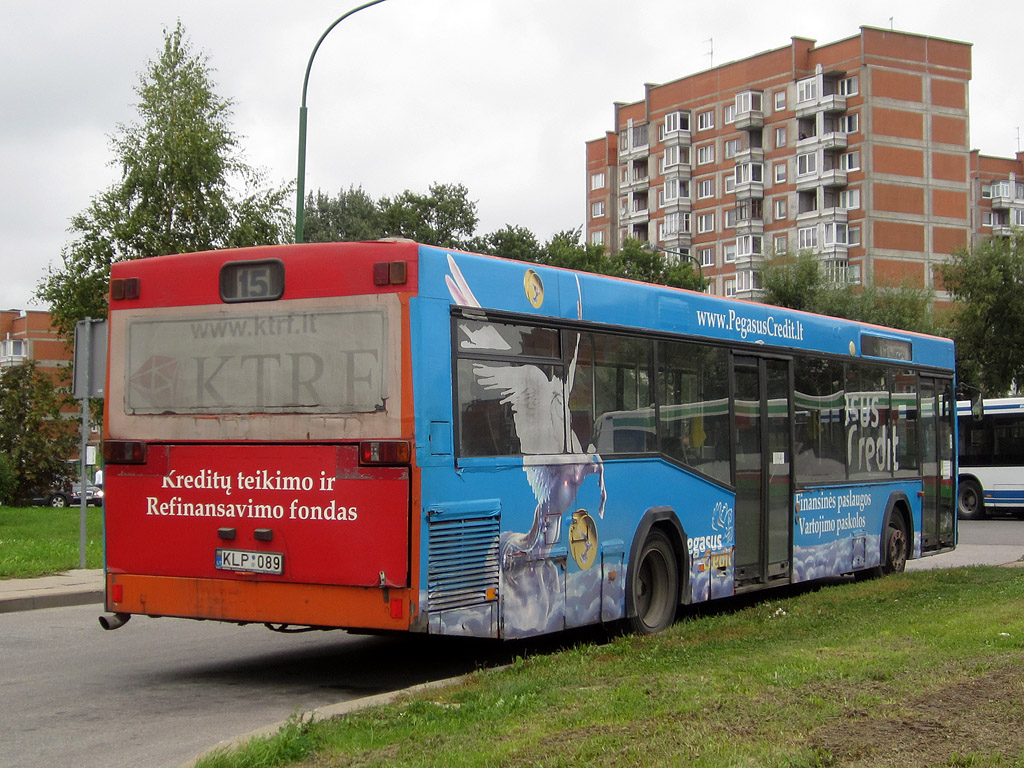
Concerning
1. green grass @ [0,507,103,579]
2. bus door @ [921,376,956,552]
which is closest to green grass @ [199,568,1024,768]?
bus door @ [921,376,956,552]

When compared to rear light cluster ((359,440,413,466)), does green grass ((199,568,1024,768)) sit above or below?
below

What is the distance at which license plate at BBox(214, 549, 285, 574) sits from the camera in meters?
8.45

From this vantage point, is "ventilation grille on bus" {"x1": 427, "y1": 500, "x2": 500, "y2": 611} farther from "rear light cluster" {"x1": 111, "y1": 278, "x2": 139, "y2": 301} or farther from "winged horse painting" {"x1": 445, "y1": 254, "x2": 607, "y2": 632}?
"rear light cluster" {"x1": 111, "y1": 278, "x2": 139, "y2": 301}

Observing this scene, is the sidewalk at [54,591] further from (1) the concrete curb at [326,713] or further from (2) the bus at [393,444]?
(1) the concrete curb at [326,713]

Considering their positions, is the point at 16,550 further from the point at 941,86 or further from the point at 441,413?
the point at 941,86

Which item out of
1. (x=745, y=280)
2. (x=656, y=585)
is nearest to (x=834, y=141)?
(x=745, y=280)

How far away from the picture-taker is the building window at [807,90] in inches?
3292

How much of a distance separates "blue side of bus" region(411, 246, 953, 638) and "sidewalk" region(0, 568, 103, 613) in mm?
6864

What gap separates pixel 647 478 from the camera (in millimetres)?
10594

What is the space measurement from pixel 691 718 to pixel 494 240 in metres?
57.8

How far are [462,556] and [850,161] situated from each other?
78.5 m

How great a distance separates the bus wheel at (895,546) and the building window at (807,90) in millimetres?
72412

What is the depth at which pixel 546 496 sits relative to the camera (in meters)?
9.27

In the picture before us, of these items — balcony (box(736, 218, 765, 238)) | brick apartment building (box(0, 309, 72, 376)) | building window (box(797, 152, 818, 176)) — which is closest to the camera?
building window (box(797, 152, 818, 176))
